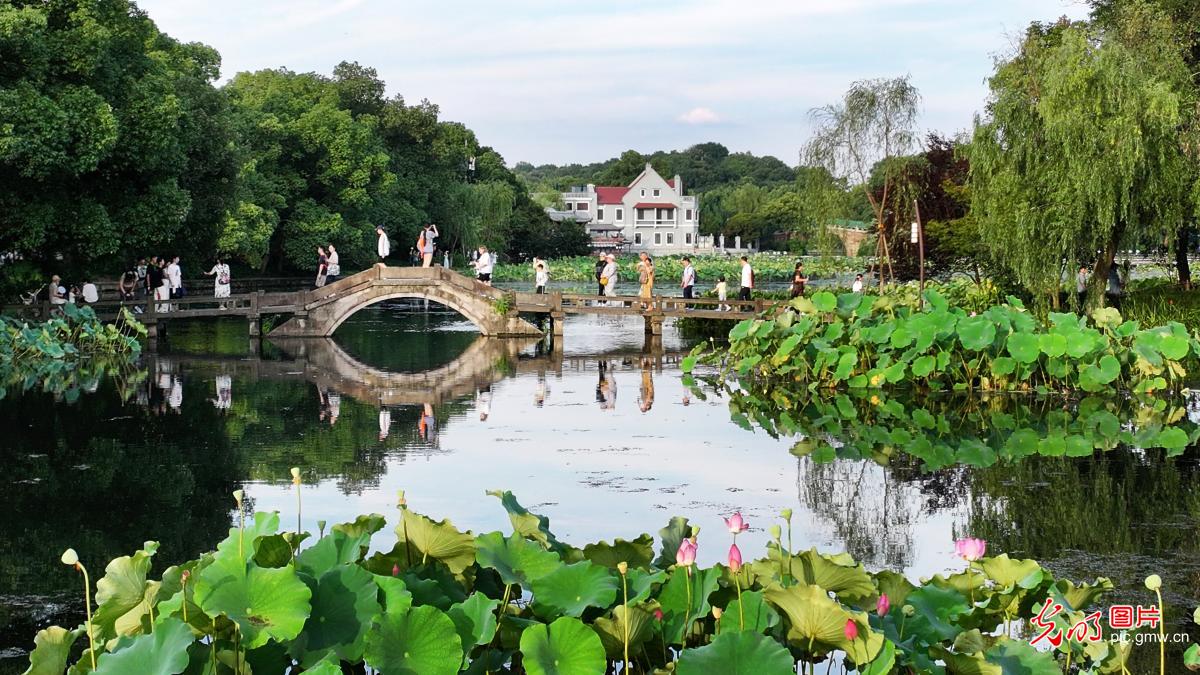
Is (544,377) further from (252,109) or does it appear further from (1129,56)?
(252,109)

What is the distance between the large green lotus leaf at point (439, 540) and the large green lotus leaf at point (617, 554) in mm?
492

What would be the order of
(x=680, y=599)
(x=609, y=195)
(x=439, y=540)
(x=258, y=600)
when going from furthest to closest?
(x=609, y=195), (x=439, y=540), (x=680, y=599), (x=258, y=600)

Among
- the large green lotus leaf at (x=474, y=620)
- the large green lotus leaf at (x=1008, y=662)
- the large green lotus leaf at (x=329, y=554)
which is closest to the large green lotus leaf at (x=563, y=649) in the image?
the large green lotus leaf at (x=474, y=620)

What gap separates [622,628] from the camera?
16.8 ft

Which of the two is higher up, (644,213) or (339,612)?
(644,213)

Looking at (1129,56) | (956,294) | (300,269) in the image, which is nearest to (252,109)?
(300,269)

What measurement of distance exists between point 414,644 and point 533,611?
0.57m

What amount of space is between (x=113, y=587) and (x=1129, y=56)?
19.9m

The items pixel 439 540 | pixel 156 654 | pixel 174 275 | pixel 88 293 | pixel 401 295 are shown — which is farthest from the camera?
pixel 174 275

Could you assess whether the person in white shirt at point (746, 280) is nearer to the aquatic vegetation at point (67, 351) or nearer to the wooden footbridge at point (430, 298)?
the wooden footbridge at point (430, 298)

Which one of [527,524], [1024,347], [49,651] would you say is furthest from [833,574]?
[1024,347]

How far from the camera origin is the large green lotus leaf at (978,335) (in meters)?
17.5

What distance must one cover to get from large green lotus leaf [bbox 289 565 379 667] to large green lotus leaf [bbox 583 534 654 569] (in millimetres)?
1087

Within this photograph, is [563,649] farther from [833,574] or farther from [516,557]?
[833,574]
